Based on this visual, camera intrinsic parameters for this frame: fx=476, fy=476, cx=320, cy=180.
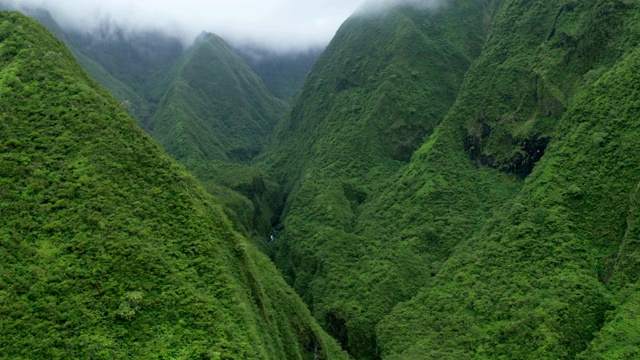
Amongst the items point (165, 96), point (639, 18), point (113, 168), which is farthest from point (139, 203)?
point (165, 96)

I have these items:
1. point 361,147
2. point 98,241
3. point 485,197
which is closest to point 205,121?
point 361,147

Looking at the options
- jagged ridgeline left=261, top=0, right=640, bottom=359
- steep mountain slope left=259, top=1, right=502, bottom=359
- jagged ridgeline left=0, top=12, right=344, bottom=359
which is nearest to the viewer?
jagged ridgeline left=0, top=12, right=344, bottom=359

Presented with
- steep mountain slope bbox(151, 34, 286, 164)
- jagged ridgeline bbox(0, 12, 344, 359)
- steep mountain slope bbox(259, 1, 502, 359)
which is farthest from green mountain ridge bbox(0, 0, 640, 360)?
steep mountain slope bbox(151, 34, 286, 164)

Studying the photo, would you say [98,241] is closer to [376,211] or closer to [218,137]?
[376,211]

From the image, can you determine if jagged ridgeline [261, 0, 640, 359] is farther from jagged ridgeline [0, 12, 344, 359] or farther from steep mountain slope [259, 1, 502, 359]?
jagged ridgeline [0, 12, 344, 359]

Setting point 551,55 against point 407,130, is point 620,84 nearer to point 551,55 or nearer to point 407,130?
point 551,55

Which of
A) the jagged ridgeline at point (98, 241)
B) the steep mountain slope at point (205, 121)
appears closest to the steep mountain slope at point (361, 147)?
the steep mountain slope at point (205, 121)
